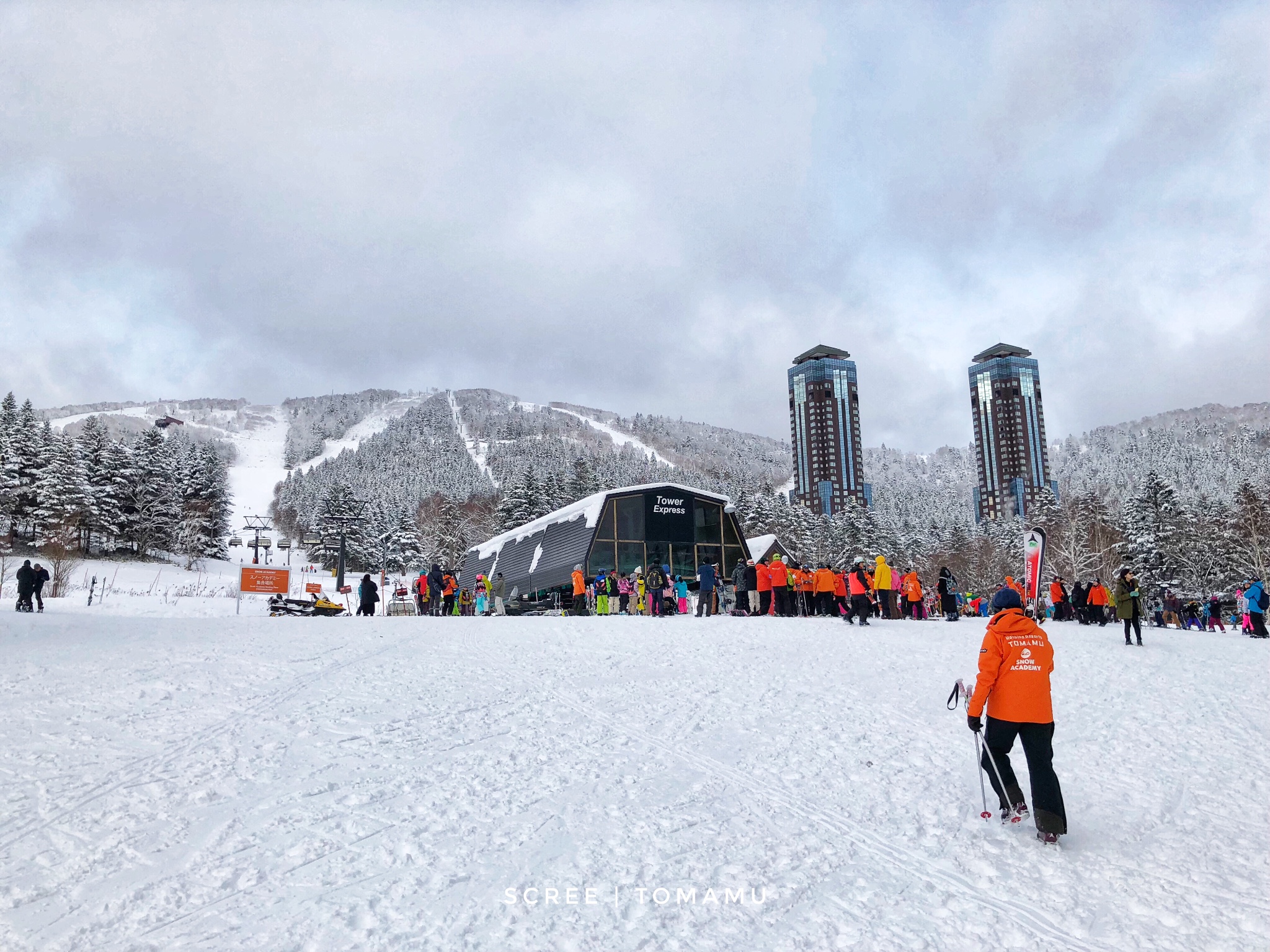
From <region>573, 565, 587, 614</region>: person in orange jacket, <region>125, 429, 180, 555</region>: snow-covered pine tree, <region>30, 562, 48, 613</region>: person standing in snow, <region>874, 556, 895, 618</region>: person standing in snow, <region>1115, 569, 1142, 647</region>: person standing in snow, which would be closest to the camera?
<region>1115, 569, 1142, 647</region>: person standing in snow

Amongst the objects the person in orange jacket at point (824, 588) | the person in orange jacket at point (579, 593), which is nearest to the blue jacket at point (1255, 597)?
the person in orange jacket at point (824, 588)

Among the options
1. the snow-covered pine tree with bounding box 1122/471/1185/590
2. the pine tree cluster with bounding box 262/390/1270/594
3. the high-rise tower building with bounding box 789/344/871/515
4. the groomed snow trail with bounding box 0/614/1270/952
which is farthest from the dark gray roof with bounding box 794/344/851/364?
the groomed snow trail with bounding box 0/614/1270/952

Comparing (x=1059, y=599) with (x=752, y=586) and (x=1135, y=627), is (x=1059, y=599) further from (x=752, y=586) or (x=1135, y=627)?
(x=752, y=586)

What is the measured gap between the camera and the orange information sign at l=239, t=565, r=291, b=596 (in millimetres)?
29562

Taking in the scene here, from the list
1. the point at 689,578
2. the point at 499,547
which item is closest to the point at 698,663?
the point at 689,578

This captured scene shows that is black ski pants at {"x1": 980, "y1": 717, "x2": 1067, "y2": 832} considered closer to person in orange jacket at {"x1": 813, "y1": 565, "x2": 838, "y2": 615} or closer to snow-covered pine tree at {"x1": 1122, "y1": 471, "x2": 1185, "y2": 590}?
person in orange jacket at {"x1": 813, "y1": 565, "x2": 838, "y2": 615}

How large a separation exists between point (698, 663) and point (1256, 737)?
6.57 m

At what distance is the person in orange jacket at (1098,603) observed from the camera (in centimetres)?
2064

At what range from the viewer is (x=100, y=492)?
52656mm

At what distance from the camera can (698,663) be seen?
38.1 feet

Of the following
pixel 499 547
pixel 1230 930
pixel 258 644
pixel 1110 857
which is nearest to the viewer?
pixel 1230 930

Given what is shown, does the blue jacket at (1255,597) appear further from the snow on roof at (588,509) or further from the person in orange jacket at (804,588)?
the snow on roof at (588,509)

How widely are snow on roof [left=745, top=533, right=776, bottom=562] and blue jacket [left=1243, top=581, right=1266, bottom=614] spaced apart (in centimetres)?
2190

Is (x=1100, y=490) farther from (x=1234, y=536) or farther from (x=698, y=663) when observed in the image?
(x=698, y=663)
